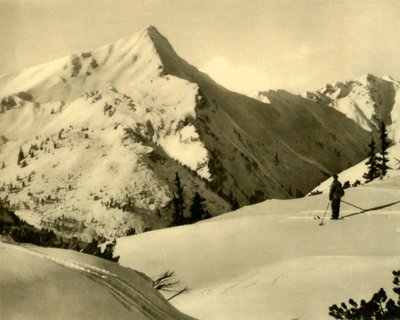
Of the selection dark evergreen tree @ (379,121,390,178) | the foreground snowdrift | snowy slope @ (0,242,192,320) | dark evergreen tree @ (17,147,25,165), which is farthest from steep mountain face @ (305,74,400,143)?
snowy slope @ (0,242,192,320)

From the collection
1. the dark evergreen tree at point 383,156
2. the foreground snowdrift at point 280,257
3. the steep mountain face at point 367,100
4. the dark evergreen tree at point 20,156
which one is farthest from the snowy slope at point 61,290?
the steep mountain face at point 367,100

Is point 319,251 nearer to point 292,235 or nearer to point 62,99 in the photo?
point 292,235

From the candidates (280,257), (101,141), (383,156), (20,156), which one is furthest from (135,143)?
(280,257)

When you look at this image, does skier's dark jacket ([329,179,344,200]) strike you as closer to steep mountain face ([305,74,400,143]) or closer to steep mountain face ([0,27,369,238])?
steep mountain face ([0,27,369,238])

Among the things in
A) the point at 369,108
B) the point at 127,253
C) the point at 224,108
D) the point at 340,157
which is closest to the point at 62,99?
the point at 224,108

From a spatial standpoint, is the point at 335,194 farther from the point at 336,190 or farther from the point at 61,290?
Result: the point at 61,290

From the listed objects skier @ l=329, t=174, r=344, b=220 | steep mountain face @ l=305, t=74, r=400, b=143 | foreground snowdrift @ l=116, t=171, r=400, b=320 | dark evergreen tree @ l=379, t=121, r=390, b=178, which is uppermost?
steep mountain face @ l=305, t=74, r=400, b=143
